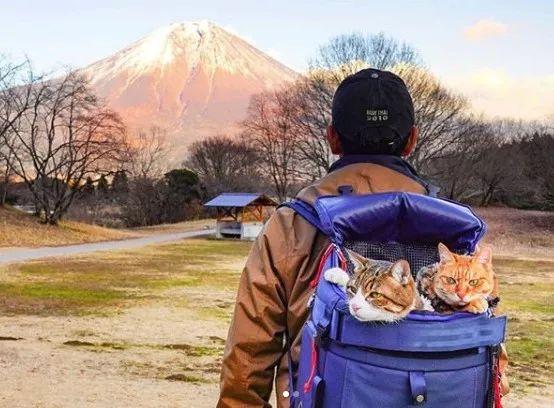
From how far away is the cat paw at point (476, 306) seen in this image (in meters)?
1.89

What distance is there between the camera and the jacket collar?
2256mm

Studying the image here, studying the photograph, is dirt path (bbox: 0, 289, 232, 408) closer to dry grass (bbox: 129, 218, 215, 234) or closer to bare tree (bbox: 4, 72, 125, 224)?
bare tree (bbox: 4, 72, 125, 224)

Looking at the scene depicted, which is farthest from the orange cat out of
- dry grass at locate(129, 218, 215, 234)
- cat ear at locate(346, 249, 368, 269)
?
dry grass at locate(129, 218, 215, 234)

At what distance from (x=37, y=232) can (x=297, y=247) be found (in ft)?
110

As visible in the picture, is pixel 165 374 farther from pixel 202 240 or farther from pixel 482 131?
pixel 482 131

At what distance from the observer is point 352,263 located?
6.37 ft

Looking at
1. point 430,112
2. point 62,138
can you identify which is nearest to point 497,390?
point 430,112

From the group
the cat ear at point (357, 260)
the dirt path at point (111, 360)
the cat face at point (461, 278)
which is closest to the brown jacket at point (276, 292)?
the cat ear at point (357, 260)

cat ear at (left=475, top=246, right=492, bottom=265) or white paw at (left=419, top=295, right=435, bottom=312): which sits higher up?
cat ear at (left=475, top=246, right=492, bottom=265)

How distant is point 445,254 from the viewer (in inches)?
76.5

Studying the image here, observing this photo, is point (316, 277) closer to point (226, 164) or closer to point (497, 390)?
point (497, 390)

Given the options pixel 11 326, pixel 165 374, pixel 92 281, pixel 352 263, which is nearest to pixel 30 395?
pixel 165 374

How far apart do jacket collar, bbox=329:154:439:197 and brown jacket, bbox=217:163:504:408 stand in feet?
0.05

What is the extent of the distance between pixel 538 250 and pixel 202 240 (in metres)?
19.1
